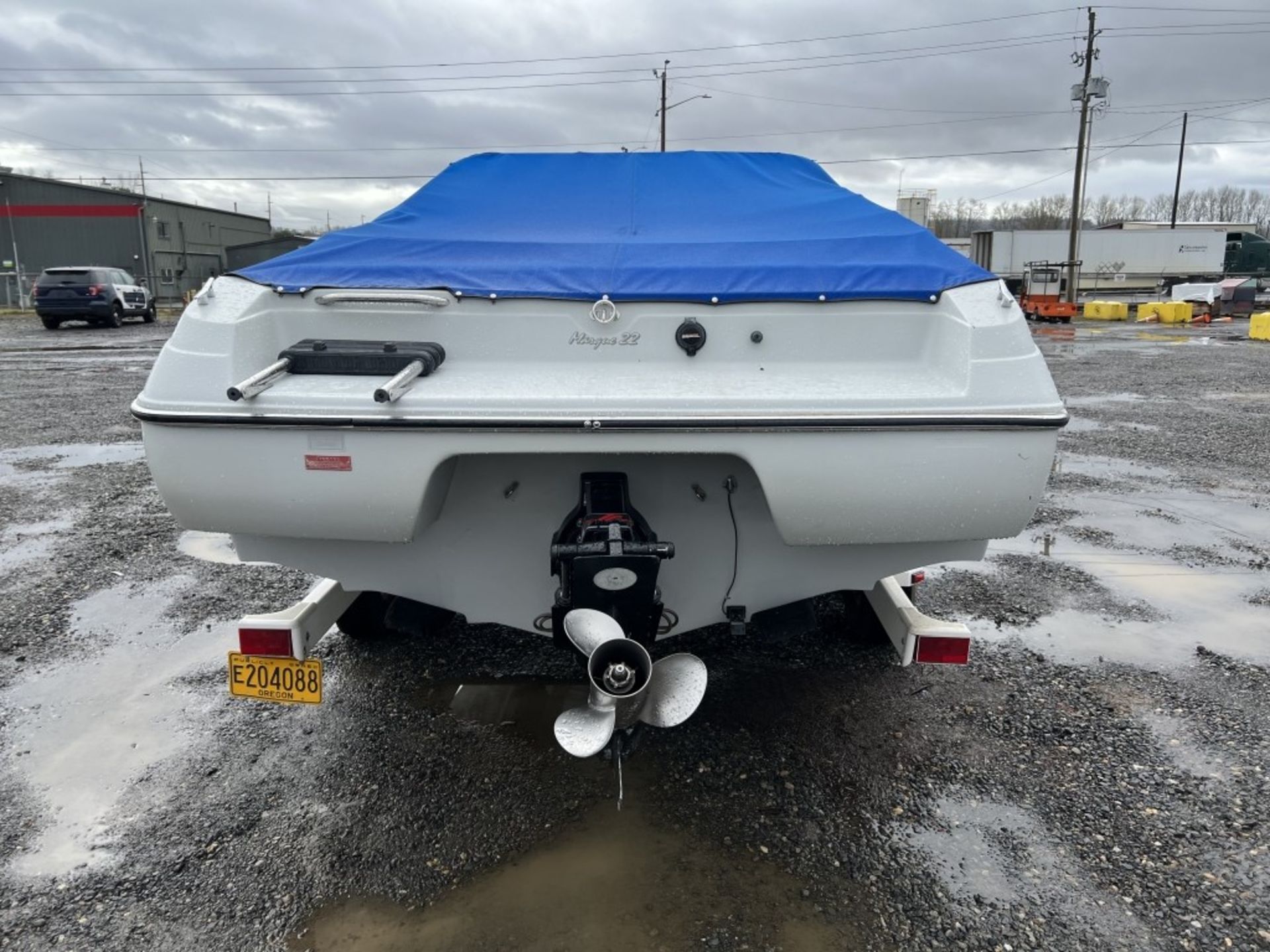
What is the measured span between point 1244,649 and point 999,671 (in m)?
1.28

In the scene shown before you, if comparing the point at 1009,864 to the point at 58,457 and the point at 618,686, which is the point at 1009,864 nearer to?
the point at 618,686

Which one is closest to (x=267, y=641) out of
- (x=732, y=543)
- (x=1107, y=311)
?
(x=732, y=543)

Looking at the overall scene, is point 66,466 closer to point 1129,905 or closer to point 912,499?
point 912,499

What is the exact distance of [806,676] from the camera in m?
3.91

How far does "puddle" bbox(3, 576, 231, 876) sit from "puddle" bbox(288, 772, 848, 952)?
101 cm

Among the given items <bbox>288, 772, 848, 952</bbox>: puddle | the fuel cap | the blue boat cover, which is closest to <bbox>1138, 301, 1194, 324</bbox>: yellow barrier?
the blue boat cover

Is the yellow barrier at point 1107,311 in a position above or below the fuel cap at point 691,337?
below

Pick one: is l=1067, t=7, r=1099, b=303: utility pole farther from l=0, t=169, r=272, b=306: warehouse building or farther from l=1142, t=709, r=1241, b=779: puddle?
l=0, t=169, r=272, b=306: warehouse building

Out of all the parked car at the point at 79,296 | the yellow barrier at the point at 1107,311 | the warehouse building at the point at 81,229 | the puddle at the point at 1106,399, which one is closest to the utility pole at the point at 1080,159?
the yellow barrier at the point at 1107,311

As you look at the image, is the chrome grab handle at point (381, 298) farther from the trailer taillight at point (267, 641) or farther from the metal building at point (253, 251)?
the metal building at point (253, 251)

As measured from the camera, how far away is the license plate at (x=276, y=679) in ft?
9.65

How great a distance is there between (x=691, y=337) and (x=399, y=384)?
2.93ft

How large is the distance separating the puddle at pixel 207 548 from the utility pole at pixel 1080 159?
3218cm

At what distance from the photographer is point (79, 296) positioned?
23.6m
